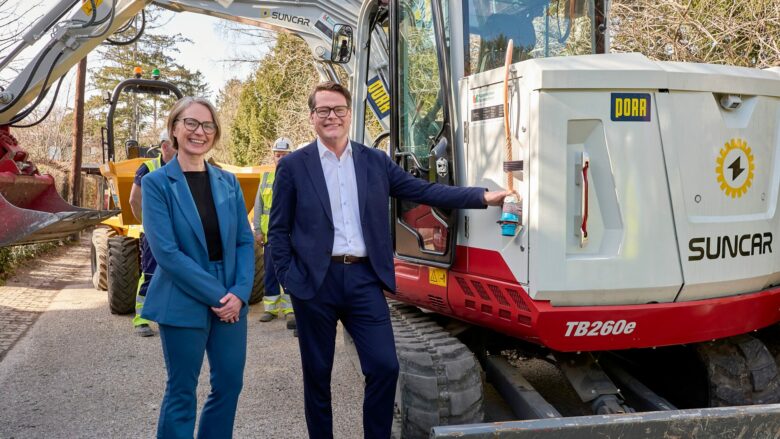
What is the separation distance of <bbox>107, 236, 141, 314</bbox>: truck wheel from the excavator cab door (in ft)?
14.8

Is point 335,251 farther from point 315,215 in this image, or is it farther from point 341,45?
point 341,45

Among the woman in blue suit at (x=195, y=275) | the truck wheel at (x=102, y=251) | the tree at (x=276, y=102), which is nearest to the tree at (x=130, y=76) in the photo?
the tree at (x=276, y=102)

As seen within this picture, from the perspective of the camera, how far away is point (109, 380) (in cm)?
516

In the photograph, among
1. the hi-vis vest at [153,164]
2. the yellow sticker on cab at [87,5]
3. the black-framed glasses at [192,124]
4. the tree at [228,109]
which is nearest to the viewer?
the black-framed glasses at [192,124]

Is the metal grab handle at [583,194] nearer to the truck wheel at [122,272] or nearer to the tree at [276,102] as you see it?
the truck wheel at [122,272]

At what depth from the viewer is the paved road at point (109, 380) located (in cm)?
420

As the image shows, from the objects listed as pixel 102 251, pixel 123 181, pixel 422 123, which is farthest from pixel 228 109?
pixel 422 123

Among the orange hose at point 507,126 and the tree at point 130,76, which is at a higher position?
the tree at point 130,76

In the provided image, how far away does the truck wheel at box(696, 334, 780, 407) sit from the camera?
3406mm

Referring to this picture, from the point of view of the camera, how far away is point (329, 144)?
3172mm

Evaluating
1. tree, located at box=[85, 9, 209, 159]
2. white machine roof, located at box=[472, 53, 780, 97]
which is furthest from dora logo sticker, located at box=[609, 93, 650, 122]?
tree, located at box=[85, 9, 209, 159]

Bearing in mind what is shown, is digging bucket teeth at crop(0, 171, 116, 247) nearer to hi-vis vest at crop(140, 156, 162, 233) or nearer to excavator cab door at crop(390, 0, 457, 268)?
hi-vis vest at crop(140, 156, 162, 233)

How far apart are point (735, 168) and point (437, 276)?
157 cm

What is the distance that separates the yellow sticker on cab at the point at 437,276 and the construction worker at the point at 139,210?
193 centimetres
